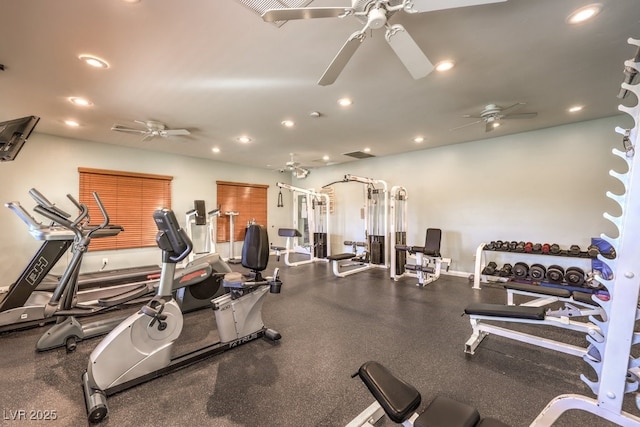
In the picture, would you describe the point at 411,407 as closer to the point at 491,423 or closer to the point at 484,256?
the point at 491,423

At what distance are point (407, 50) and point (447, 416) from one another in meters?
2.04

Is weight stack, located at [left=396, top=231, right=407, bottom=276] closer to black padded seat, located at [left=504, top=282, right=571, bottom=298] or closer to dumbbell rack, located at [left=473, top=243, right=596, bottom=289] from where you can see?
dumbbell rack, located at [left=473, top=243, right=596, bottom=289]

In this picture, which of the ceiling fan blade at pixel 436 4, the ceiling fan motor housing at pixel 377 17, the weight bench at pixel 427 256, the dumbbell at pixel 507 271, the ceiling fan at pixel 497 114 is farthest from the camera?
the weight bench at pixel 427 256

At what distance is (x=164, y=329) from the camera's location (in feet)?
6.61

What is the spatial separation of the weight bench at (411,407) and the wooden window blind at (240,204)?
21.6ft

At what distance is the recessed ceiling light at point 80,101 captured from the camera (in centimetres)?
318

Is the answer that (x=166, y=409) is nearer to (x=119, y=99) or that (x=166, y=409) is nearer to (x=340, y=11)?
(x=340, y=11)

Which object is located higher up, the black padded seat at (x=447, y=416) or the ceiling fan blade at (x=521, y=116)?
the ceiling fan blade at (x=521, y=116)

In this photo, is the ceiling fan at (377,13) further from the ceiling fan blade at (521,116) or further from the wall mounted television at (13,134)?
the wall mounted television at (13,134)

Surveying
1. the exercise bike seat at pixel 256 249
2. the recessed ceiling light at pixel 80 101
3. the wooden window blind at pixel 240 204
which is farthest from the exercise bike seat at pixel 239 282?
the wooden window blind at pixel 240 204

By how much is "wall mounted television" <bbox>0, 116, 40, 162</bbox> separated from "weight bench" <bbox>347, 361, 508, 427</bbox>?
12.1 feet

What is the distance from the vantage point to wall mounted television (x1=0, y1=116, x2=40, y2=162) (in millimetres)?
2506

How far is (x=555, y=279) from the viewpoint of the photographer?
3.54 metres

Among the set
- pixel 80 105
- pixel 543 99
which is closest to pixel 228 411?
pixel 80 105
